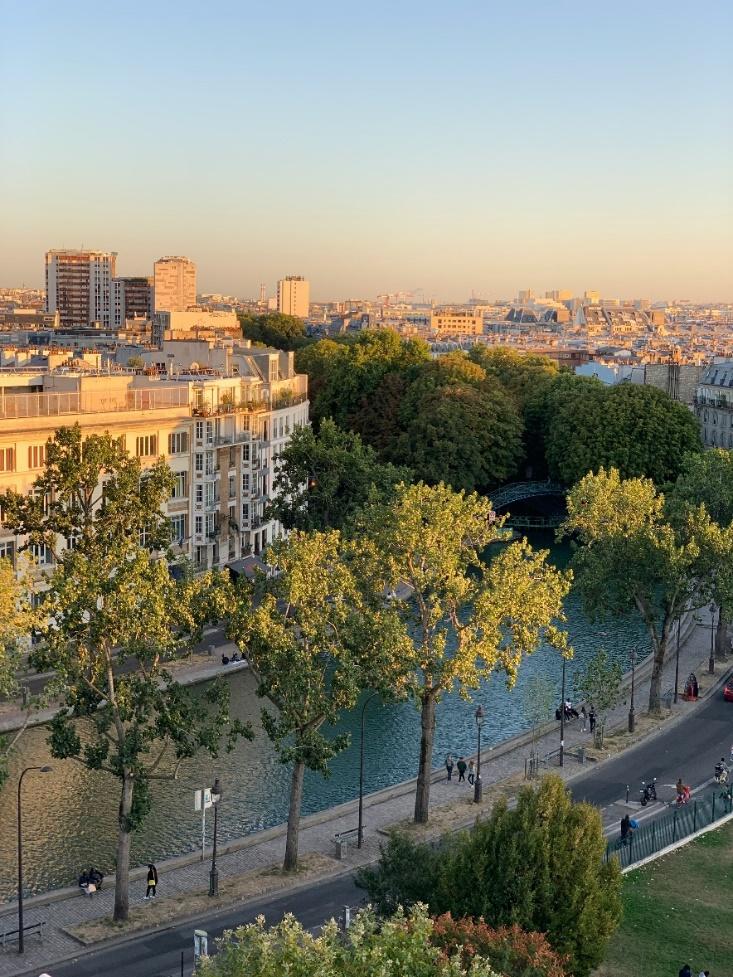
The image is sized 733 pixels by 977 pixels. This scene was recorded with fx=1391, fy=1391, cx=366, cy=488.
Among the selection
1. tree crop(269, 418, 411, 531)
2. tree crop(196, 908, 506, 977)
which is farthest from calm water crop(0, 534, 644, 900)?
tree crop(196, 908, 506, 977)

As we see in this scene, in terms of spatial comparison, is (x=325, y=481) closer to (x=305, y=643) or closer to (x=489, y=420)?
(x=305, y=643)

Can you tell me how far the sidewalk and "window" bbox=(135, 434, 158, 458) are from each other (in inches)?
982

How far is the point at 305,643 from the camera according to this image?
4288cm

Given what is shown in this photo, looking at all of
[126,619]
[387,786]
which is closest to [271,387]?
[387,786]

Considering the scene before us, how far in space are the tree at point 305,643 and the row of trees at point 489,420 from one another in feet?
206

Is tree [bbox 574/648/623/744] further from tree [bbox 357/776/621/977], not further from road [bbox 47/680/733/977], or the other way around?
tree [bbox 357/776/621/977]

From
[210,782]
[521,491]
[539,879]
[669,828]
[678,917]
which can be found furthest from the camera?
[521,491]

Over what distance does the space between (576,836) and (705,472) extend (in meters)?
43.3

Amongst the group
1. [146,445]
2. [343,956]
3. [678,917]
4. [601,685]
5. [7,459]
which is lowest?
[678,917]

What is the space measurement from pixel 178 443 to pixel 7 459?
12.6 metres

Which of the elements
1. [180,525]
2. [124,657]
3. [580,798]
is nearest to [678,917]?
[580,798]

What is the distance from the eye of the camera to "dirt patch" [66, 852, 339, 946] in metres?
38.1

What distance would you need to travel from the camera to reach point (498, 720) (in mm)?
59906

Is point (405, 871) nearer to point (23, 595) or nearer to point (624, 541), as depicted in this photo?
point (23, 595)
